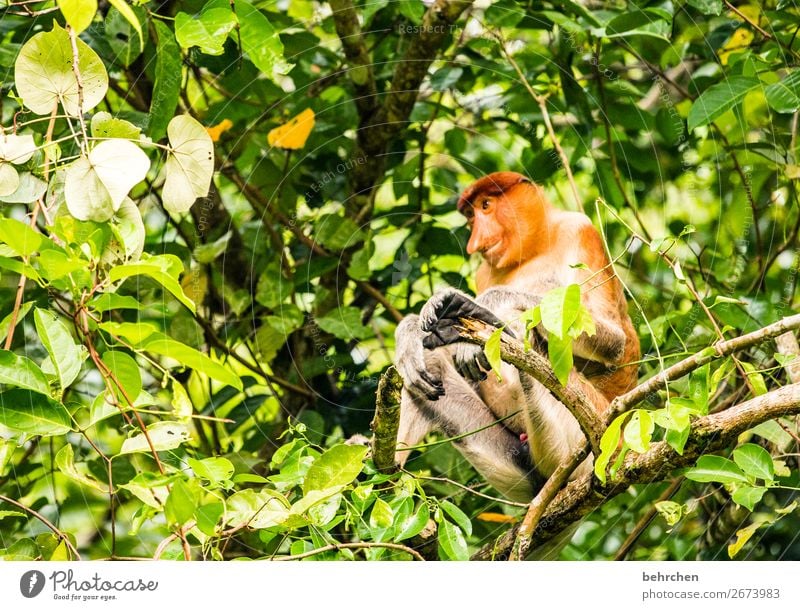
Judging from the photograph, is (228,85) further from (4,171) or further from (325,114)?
(4,171)

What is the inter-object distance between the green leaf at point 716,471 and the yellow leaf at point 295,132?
140cm

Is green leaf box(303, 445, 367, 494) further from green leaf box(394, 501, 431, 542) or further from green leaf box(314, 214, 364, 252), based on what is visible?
green leaf box(314, 214, 364, 252)

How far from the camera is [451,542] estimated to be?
163 cm

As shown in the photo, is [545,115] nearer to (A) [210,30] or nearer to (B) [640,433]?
(A) [210,30]

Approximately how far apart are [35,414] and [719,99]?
62.4 inches

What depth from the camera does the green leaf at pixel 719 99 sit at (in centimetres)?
193

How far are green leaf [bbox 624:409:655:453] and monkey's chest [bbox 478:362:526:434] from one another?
0.90m

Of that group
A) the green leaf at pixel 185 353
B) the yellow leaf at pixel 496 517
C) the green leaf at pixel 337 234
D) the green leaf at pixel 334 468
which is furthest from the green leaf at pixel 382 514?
the green leaf at pixel 337 234

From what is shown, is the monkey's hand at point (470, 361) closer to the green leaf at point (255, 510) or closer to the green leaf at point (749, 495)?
the green leaf at point (749, 495)

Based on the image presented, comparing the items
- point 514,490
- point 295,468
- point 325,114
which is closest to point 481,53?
point 325,114

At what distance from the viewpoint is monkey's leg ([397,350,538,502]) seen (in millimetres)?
2309

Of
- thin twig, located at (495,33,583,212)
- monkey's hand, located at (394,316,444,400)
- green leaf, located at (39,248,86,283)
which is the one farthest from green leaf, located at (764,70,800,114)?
green leaf, located at (39,248,86,283)

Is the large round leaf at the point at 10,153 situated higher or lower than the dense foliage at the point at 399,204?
higher

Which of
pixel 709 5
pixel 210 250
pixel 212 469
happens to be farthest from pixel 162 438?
pixel 709 5
